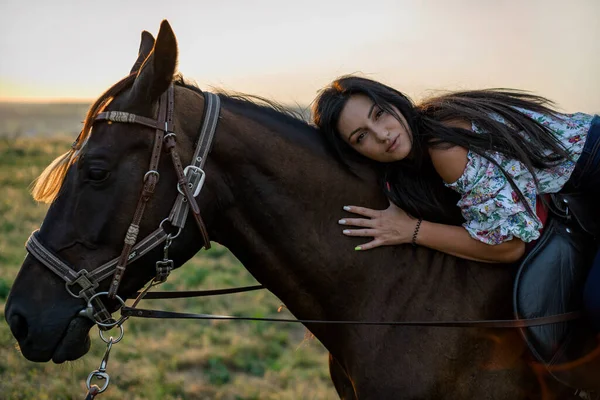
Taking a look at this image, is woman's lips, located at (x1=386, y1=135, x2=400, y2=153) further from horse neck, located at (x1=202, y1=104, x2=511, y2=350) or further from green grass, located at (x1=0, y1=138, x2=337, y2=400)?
green grass, located at (x1=0, y1=138, x2=337, y2=400)

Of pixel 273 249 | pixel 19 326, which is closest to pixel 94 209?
pixel 19 326

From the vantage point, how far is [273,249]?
9.21 ft

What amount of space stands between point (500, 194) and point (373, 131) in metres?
0.66

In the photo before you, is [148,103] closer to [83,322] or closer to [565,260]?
[83,322]

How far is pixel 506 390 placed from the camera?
2.63m

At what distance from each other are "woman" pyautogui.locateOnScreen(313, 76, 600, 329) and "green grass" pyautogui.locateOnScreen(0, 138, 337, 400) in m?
1.66

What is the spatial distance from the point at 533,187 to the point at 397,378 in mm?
1053

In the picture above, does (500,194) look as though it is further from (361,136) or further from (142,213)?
(142,213)

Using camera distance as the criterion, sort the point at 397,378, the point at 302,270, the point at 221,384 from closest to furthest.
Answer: the point at 397,378 → the point at 302,270 → the point at 221,384

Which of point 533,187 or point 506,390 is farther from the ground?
point 533,187

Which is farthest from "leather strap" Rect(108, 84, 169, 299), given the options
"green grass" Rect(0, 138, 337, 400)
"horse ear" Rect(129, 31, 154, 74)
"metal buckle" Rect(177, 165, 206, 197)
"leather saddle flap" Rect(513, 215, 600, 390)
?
"green grass" Rect(0, 138, 337, 400)

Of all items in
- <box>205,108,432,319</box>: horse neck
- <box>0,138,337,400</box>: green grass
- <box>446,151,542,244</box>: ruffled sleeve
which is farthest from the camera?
<box>0,138,337,400</box>: green grass

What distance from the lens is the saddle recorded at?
2574 millimetres

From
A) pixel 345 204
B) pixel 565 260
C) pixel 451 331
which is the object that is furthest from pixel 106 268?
pixel 565 260
